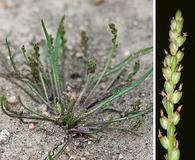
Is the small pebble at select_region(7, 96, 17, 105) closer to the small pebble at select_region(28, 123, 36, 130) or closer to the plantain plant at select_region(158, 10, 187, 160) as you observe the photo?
the small pebble at select_region(28, 123, 36, 130)

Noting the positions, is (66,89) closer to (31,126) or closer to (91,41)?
(31,126)

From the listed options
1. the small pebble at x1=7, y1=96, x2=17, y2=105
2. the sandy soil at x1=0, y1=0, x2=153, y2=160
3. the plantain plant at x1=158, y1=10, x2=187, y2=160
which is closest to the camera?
Result: the plantain plant at x1=158, y1=10, x2=187, y2=160

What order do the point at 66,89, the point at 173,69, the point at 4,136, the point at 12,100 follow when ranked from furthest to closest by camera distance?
the point at 66,89 < the point at 12,100 < the point at 4,136 < the point at 173,69

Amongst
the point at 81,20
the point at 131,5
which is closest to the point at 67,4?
the point at 81,20

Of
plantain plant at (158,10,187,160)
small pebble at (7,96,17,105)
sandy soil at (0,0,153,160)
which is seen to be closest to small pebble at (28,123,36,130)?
sandy soil at (0,0,153,160)

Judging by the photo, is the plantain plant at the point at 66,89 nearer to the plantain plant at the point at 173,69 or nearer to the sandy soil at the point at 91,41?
the sandy soil at the point at 91,41

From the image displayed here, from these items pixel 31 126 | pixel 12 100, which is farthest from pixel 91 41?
pixel 31 126
